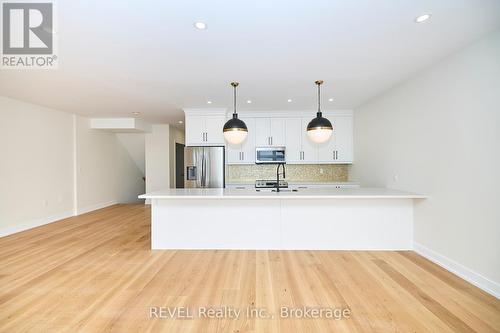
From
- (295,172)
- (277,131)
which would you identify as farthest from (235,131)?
(295,172)

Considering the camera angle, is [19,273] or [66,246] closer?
[19,273]

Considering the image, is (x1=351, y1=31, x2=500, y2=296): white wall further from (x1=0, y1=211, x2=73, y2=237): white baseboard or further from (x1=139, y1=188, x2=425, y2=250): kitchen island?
(x1=0, y1=211, x2=73, y2=237): white baseboard

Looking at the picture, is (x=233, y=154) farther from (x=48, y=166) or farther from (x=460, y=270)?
(x=460, y=270)

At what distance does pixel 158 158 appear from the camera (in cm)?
695

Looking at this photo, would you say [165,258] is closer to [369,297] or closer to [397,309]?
[369,297]

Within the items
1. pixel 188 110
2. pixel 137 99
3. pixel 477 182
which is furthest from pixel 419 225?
pixel 137 99

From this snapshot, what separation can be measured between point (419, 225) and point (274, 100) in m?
3.10

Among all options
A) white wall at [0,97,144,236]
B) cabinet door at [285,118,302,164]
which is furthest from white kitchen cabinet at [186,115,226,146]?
white wall at [0,97,144,236]

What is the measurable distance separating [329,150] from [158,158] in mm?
4909

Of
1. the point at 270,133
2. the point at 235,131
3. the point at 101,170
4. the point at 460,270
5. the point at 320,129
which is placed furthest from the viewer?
the point at 101,170

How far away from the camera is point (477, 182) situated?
7.76 ft

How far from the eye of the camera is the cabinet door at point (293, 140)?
17.5ft

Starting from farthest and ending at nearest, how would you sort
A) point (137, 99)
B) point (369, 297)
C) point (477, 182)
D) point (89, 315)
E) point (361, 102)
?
point (361, 102) < point (137, 99) < point (477, 182) < point (369, 297) < point (89, 315)

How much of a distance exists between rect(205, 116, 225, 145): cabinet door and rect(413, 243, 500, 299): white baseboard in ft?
12.9
